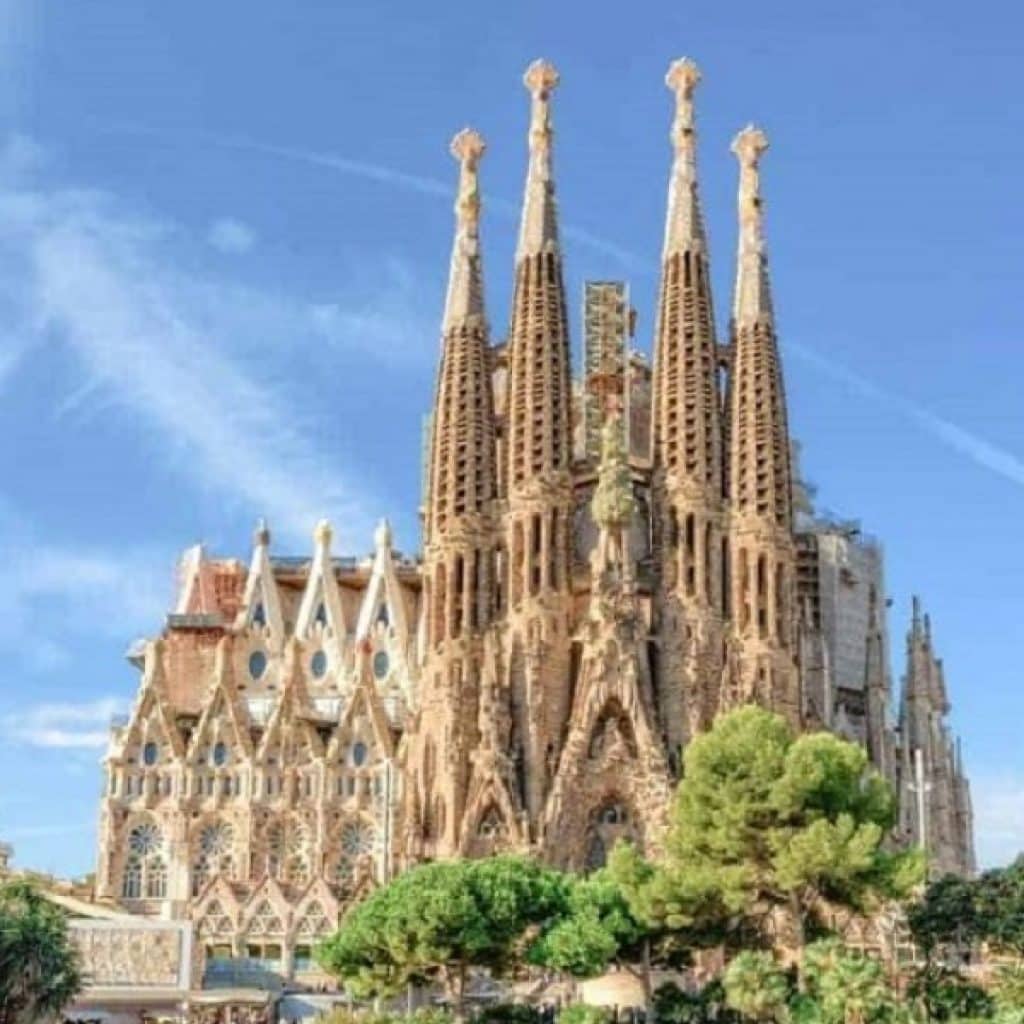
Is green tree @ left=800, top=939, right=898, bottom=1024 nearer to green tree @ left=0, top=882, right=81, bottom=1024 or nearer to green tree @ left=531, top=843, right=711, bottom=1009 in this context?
green tree @ left=531, top=843, right=711, bottom=1009

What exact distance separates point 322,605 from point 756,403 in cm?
1897

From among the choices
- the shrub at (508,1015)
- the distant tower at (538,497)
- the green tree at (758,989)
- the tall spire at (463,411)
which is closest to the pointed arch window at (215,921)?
the distant tower at (538,497)

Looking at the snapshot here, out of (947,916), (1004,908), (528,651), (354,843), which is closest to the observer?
(1004,908)

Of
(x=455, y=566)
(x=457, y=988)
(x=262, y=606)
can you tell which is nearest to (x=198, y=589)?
(x=262, y=606)

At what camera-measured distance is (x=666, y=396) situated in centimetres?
6066

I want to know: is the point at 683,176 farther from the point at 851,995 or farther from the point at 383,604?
the point at 851,995

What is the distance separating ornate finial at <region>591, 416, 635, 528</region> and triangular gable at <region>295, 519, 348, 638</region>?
1262cm

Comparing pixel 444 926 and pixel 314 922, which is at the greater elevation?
pixel 314 922

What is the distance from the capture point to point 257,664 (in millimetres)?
67438

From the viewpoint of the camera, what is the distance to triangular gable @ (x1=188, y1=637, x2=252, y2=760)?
200 ft

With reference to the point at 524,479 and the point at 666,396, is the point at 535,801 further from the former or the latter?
the point at 666,396

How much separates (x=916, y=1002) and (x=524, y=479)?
Answer: 80.9 ft

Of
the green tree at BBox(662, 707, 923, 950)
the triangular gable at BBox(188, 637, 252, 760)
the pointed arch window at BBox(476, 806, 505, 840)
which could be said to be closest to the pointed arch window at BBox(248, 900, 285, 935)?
the triangular gable at BBox(188, 637, 252, 760)

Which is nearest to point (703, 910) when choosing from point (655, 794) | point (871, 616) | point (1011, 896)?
point (1011, 896)
